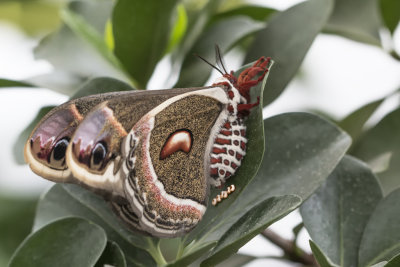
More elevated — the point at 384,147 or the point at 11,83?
the point at 11,83

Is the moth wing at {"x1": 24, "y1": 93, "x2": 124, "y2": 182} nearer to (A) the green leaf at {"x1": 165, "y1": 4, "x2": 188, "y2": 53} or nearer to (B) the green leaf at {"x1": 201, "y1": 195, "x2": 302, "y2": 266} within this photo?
(B) the green leaf at {"x1": 201, "y1": 195, "x2": 302, "y2": 266}

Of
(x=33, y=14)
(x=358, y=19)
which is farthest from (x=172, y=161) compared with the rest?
(x=33, y=14)

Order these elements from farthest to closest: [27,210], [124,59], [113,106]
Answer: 1. [27,210]
2. [124,59]
3. [113,106]

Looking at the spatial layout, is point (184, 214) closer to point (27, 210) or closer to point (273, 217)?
point (273, 217)

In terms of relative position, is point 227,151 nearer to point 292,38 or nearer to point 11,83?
point 292,38

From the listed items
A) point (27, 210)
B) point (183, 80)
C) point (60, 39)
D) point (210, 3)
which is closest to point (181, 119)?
point (183, 80)
